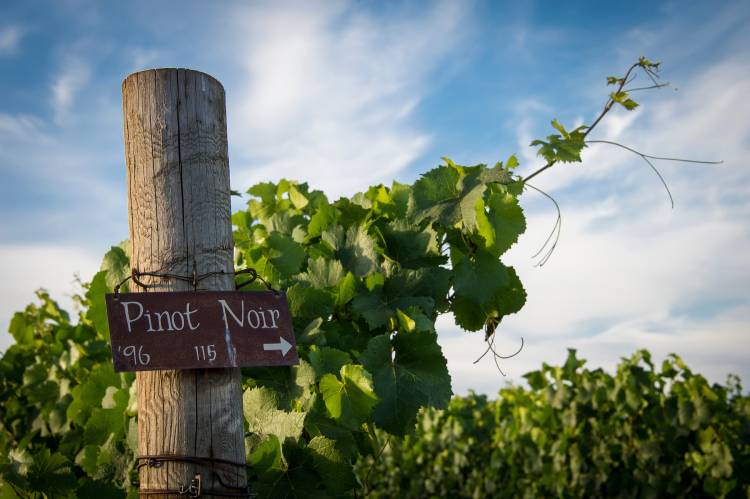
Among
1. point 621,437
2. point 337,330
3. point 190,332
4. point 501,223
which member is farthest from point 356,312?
point 621,437

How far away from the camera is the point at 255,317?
174cm

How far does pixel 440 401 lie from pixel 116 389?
69.8 inches

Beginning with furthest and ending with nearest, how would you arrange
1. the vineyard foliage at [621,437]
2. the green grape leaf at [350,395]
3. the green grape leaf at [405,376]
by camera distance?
the vineyard foliage at [621,437], the green grape leaf at [405,376], the green grape leaf at [350,395]

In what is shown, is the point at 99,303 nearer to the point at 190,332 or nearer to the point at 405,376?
the point at 190,332

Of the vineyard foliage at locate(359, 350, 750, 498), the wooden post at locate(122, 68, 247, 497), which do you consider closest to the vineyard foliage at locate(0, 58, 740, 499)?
the wooden post at locate(122, 68, 247, 497)

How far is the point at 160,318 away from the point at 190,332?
0.08 metres

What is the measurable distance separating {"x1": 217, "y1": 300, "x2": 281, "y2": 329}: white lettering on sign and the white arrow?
4 centimetres


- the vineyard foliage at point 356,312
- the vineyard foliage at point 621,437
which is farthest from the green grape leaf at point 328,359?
the vineyard foliage at point 621,437

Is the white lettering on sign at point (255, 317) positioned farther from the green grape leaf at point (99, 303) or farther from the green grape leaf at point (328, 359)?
the green grape leaf at point (99, 303)

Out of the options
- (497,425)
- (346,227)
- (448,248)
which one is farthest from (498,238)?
(497,425)

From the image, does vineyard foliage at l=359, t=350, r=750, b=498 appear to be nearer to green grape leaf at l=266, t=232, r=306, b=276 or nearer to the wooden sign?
green grape leaf at l=266, t=232, r=306, b=276

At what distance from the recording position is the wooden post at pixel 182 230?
168 cm

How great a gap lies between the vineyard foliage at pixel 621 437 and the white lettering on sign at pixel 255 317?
3.10 meters

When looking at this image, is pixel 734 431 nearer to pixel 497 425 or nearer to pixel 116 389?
pixel 497 425
